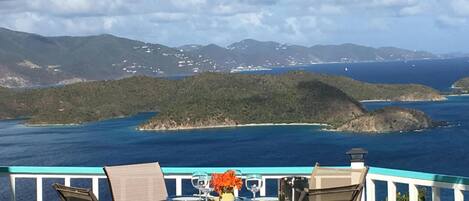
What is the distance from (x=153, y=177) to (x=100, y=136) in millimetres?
77709

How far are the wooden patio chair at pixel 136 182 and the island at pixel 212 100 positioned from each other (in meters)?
80.7

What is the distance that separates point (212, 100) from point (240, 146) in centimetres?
3272

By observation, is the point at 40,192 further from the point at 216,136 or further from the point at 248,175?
the point at 216,136

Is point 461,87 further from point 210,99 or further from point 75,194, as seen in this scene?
point 75,194

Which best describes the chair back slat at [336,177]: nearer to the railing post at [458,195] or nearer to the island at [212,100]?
the railing post at [458,195]

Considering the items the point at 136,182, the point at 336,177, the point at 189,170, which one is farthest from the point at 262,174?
the point at 136,182

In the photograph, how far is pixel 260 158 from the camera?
58.5m

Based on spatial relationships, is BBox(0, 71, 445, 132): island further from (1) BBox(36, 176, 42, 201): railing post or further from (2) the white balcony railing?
(1) BBox(36, 176, 42, 201): railing post

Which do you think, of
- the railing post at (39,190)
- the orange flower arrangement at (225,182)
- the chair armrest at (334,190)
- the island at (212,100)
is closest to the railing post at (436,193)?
the chair armrest at (334,190)

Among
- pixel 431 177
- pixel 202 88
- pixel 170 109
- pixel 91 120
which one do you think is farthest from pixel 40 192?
pixel 202 88

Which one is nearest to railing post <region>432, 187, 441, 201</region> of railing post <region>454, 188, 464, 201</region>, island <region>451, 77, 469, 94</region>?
railing post <region>454, 188, 464, 201</region>

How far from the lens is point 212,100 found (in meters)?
99.6

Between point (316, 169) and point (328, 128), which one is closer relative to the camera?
point (316, 169)

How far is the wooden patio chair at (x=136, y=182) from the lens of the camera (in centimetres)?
450
